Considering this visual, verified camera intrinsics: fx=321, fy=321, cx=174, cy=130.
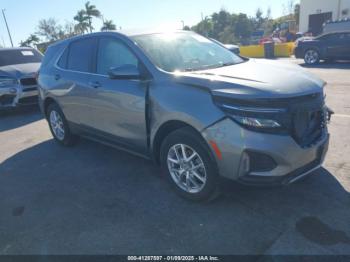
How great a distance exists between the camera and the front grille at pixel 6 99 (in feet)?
27.2

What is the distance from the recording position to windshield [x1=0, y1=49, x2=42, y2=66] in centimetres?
938

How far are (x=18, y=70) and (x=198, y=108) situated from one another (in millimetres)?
7318

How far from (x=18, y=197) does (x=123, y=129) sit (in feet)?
4.99

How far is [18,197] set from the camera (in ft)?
12.9

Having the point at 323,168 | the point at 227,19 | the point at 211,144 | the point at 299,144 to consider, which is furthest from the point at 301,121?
the point at 227,19

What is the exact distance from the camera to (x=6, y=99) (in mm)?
8352

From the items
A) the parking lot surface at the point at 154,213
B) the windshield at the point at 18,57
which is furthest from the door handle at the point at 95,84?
the windshield at the point at 18,57

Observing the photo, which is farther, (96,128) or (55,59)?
(55,59)

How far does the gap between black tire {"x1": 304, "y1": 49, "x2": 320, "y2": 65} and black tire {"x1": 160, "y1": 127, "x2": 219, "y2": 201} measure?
12.9 metres

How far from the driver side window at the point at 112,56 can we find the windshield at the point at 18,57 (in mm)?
6374

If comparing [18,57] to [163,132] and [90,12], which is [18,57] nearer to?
[163,132]

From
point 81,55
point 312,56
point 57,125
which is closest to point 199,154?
point 81,55

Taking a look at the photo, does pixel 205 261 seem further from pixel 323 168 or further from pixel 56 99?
pixel 56 99

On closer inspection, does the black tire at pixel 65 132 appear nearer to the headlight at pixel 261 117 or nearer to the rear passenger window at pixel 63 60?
the rear passenger window at pixel 63 60
